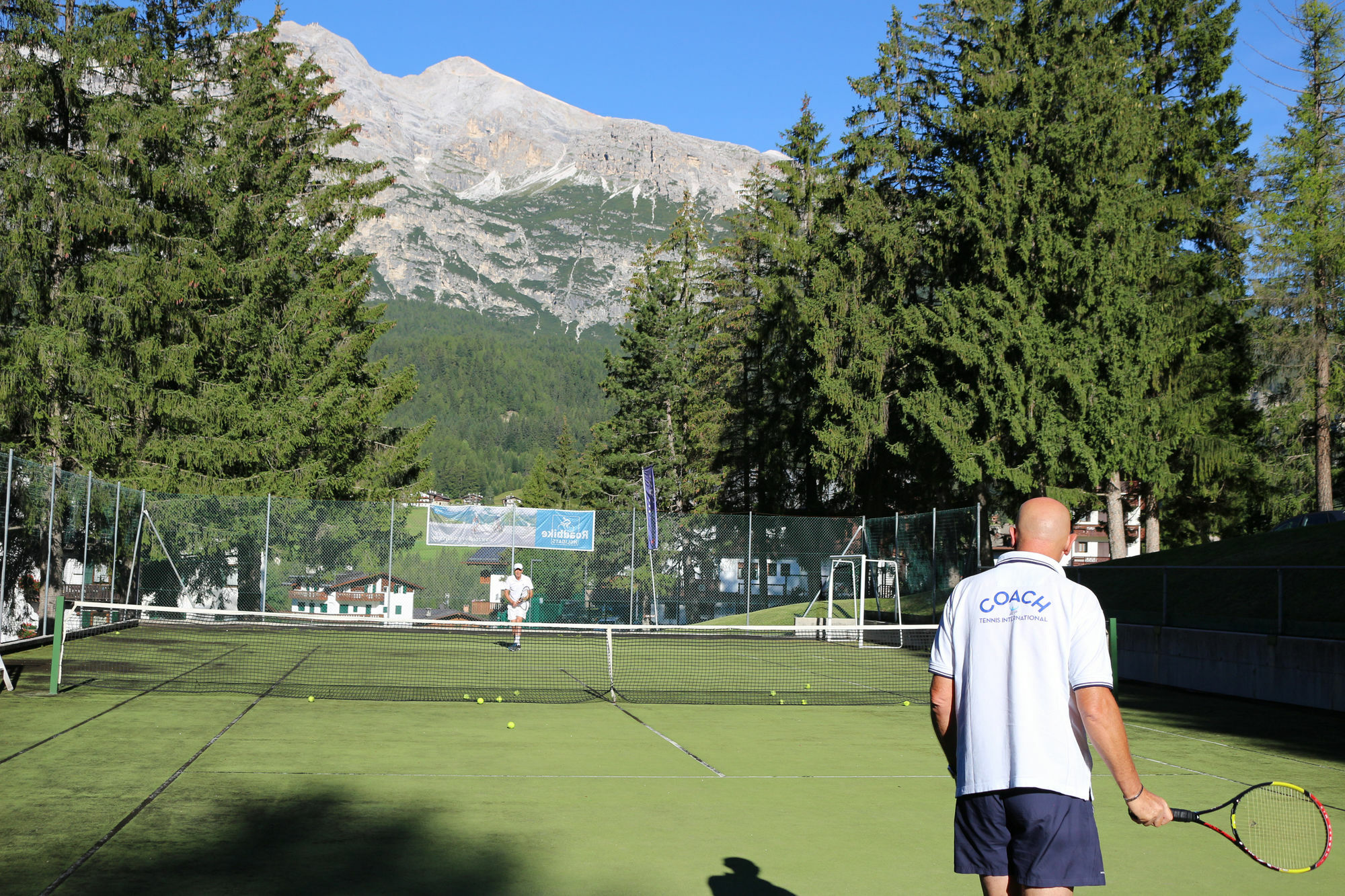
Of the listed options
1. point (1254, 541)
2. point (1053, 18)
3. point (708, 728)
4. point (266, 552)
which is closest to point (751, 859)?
point (708, 728)

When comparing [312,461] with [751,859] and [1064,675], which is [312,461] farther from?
[1064,675]

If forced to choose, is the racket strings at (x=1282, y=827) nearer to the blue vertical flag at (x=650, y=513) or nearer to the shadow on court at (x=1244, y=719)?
the shadow on court at (x=1244, y=719)

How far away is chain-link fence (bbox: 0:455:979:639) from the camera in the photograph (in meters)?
20.8

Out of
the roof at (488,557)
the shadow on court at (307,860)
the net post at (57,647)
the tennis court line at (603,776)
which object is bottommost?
the tennis court line at (603,776)

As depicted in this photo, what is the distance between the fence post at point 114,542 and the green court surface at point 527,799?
28.9ft

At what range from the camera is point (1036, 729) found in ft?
10.8

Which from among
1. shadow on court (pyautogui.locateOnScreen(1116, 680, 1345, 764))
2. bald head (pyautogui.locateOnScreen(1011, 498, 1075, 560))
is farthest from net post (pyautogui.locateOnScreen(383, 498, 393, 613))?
bald head (pyautogui.locateOnScreen(1011, 498, 1075, 560))

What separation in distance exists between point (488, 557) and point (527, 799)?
59.3ft

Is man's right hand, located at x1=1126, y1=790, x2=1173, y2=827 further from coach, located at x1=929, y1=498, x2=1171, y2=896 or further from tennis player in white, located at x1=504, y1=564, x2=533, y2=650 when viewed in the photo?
tennis player in white, located at x1=504, y1=564, x2=533, y2=650

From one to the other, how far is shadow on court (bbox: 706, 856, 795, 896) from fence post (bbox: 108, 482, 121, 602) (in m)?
17.7

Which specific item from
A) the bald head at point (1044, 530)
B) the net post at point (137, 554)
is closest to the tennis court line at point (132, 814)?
the bald head at point (1044, 530)

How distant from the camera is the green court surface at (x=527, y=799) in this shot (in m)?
5.41

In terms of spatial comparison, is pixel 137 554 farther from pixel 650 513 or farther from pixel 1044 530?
pixel 1044 530

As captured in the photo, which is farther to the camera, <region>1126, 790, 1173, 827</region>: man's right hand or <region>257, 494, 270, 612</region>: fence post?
<region>257, 494, 270, 612</region>: fence post
